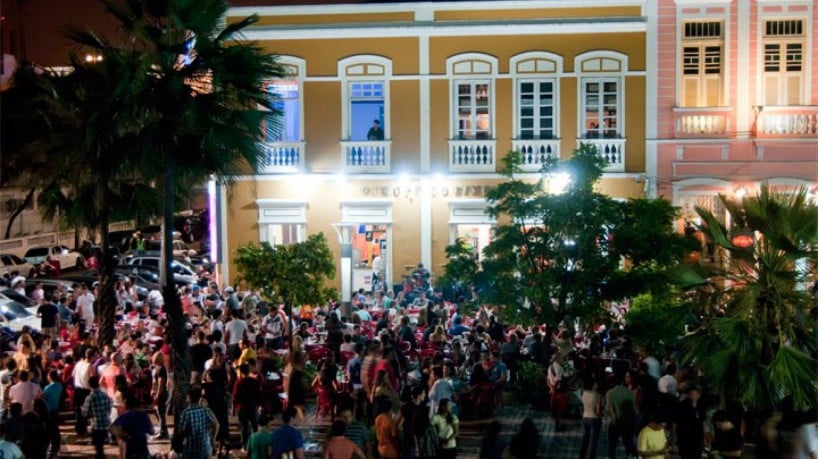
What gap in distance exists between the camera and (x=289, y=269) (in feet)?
70.9

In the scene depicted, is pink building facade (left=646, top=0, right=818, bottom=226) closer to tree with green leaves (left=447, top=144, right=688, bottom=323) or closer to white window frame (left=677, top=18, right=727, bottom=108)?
white window frame (left=677, top=18, right=727, bottom=108)

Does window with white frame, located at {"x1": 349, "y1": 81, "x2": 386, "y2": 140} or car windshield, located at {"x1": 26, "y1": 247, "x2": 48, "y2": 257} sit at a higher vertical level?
window with white frame, located at {"x1": 349, "y1": 81, "x2": 386, "y2": 140}

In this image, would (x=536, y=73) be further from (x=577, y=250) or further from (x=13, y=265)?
(x=13, y=265)

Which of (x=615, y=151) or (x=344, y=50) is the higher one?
(x=344, y=50)

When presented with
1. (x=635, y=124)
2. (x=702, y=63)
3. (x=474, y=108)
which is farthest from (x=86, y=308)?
(x=702, y=63)

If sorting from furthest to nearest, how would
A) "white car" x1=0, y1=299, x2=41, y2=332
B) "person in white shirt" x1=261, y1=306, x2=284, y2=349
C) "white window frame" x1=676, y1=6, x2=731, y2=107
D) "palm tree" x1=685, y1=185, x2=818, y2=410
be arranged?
1. "white window frame" x1=676, y1=6, x2=731, y2=107
2. "white car" x1=0, y1=299, x2=41, y2=332
3. "person in white shirt" x1=261, y1=306, x2=284, y2=349
4. "palm tree" x1=685, y1=185, x2=818, y2=410

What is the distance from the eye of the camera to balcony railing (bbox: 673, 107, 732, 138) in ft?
97.7

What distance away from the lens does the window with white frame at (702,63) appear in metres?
29.8

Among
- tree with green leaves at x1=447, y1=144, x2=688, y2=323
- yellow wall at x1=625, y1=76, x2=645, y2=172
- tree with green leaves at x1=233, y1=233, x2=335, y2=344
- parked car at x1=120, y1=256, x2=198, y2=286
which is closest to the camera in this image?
tree with green leaves at x1=447, y1=144, x2=688, y2=323

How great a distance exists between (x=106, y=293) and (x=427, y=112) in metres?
12.1

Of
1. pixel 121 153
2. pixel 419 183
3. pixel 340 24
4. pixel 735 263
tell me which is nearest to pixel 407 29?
pixel 340 24

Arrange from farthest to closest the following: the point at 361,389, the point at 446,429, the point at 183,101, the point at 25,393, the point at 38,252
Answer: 1. the point at 38,252
2. the point at 183,101
3. the point at 361,389
4. the point at 25,393
5. the point at 446,429

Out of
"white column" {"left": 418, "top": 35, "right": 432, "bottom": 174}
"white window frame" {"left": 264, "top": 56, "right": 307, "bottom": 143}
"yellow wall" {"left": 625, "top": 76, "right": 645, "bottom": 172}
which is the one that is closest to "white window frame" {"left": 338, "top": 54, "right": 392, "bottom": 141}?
"white column" {"left": 418, "top": 35, "right": 432, "bottom": 174}

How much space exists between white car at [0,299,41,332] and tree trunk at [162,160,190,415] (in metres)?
10.1
